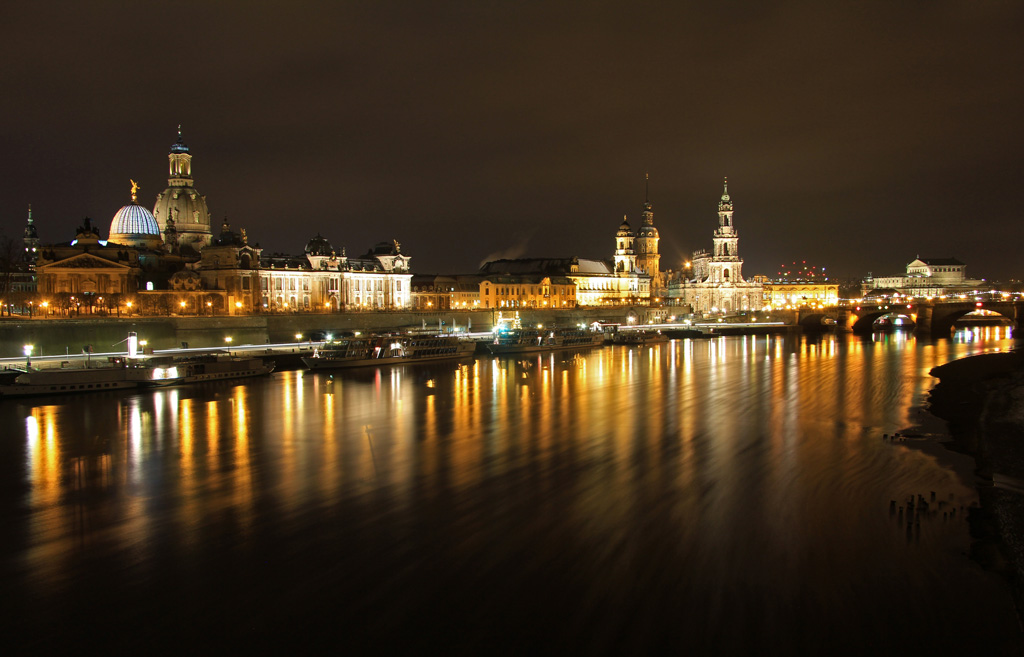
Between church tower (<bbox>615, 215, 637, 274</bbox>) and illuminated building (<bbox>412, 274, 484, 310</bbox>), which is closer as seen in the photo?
illuminated building (<bbox>412, 274, 484, 310</bbox>)

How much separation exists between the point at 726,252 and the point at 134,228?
92966 millimetres

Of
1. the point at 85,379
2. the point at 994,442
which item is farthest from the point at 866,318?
the point at 85,379

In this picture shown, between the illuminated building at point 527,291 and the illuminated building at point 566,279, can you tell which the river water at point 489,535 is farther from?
the illuminated building at point 566,279

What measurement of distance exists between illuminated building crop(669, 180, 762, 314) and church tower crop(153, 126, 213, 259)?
254 ft

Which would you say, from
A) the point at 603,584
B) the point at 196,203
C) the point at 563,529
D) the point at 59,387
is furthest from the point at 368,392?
the point at 196,203

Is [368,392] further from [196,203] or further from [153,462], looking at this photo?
[196,203]

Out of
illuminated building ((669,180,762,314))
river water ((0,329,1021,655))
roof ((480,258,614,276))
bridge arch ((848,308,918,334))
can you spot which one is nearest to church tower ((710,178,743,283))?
illuminated building ((669,180,762,314))

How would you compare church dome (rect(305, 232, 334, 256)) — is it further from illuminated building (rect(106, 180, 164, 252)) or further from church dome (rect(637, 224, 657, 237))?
church dome (rect(637, 224, 657, 237))

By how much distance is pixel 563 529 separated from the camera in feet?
44.2

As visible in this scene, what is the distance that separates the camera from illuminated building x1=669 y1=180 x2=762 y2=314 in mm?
123312

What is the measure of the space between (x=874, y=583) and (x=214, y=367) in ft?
113

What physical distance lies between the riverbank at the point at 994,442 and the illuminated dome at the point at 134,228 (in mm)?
75680

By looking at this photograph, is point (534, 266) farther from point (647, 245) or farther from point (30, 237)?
point (30, 237)

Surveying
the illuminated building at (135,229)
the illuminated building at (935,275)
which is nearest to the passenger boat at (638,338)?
the illuminated building at (135,229)
